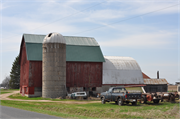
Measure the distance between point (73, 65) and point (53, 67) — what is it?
23.3ft

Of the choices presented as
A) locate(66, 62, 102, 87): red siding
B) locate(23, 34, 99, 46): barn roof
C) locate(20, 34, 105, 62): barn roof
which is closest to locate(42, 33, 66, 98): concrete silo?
locate(20, 34, 105, 62): barn roof

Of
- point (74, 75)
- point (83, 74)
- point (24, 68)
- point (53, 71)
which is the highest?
point (24, 68)

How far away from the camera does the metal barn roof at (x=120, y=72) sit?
53250 mm

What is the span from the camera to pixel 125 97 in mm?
25359

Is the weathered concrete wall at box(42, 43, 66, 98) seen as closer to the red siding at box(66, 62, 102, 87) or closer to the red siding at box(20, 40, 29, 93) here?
the red siding at box(66, 62, 102, 87)

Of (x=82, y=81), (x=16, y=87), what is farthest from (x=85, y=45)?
(x=16, y=87)

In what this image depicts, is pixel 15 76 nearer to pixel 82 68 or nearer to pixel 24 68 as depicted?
pixel 24 68

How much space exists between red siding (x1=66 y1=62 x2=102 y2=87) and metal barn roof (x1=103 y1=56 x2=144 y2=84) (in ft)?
6.51

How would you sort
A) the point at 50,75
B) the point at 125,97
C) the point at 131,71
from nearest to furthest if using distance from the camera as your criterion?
the point at 125,97 → the point at 50,75 → the point at 131,71

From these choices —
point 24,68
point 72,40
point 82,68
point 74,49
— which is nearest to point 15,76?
point 24,68

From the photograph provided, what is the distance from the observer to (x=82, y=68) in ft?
165

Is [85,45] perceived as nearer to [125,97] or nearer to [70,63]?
[70,63]

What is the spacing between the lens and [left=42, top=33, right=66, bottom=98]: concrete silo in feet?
142

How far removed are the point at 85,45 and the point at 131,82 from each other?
14.4 metres
